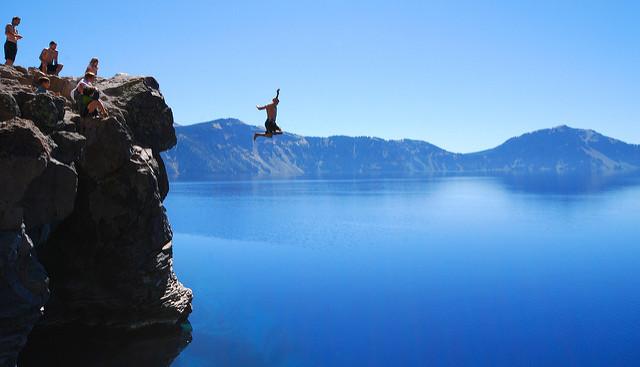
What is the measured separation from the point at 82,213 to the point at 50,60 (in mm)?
8266

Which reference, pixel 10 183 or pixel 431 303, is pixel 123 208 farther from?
pixel 431 303

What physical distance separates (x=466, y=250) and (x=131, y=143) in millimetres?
40866

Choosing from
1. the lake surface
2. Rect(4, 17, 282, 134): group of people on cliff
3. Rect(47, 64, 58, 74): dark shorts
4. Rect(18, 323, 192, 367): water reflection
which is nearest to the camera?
Rect(4, 17, 282, 134): group of people on cliff

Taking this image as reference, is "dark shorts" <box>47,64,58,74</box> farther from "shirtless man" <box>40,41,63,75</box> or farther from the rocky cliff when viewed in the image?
the rocky cliff

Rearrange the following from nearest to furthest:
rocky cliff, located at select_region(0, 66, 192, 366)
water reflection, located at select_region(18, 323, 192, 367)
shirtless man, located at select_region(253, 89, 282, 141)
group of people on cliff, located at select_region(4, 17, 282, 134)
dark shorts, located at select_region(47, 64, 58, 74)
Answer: rocky cliff, located at select_region(0, 66, 192, 366)
group of people on cliff, located at select_region(4, 17, 282, 134)
water reflection, located at select_region(18, 323, 192, 367)
shirtless man, located at select_region(253, 89, 282, 141)
dark shorts, located at select_region(47, 64, 58, 74)

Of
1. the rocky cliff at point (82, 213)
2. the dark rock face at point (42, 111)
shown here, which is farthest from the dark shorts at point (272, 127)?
the dark rock face at point (42, 111)

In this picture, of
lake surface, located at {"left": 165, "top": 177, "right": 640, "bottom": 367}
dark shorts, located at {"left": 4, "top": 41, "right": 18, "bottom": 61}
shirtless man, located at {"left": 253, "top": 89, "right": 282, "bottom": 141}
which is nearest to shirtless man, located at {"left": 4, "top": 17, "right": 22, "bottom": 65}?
dark shorts, located at {"left": 4, "top": 41, "right": 18, "bottom": 61}

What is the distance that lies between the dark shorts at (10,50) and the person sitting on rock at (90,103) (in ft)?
12.8

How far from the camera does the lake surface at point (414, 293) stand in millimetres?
25016

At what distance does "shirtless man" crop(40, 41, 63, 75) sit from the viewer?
74.5ft

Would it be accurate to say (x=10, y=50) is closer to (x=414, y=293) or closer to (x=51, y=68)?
(x=51, y=68)

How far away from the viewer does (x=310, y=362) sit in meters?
23.9

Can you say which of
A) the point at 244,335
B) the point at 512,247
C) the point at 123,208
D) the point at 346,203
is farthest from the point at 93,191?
the point at 346,203

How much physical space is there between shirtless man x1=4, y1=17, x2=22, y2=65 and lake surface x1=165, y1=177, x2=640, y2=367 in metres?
17.5
